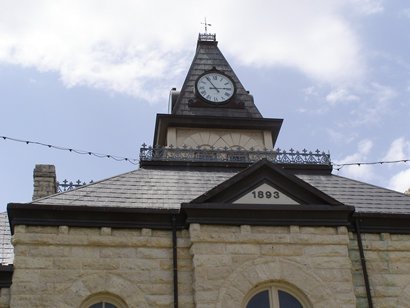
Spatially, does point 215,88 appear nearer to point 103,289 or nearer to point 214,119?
point 214,119

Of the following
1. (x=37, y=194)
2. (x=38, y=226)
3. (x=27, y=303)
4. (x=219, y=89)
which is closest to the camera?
(x=27, y=303)

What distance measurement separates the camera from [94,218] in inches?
560

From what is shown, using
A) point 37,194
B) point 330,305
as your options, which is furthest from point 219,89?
point 330,305

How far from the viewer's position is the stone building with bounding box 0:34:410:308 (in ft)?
44.3

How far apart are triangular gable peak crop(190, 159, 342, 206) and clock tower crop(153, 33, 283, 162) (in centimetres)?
794

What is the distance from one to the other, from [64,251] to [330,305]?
564 centimetres

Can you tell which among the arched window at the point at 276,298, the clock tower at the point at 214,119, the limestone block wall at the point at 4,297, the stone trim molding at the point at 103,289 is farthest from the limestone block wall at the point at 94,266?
the clock tower at the point at 214,119

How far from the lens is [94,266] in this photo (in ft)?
45.1

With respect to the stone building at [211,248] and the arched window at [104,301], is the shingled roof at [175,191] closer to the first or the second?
the stone building at [211,248]

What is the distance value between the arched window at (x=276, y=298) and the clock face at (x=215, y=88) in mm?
12332

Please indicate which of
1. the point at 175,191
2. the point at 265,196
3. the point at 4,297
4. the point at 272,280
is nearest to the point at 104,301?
the point at 4,297

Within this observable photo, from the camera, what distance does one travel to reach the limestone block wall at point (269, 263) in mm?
13523

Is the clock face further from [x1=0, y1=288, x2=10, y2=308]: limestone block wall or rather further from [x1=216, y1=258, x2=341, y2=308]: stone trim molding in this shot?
[x1=0, y1=288, x2=10, y2=308]: limestone block wall

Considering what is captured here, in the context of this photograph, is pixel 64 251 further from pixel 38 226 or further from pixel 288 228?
pixel 288 228
